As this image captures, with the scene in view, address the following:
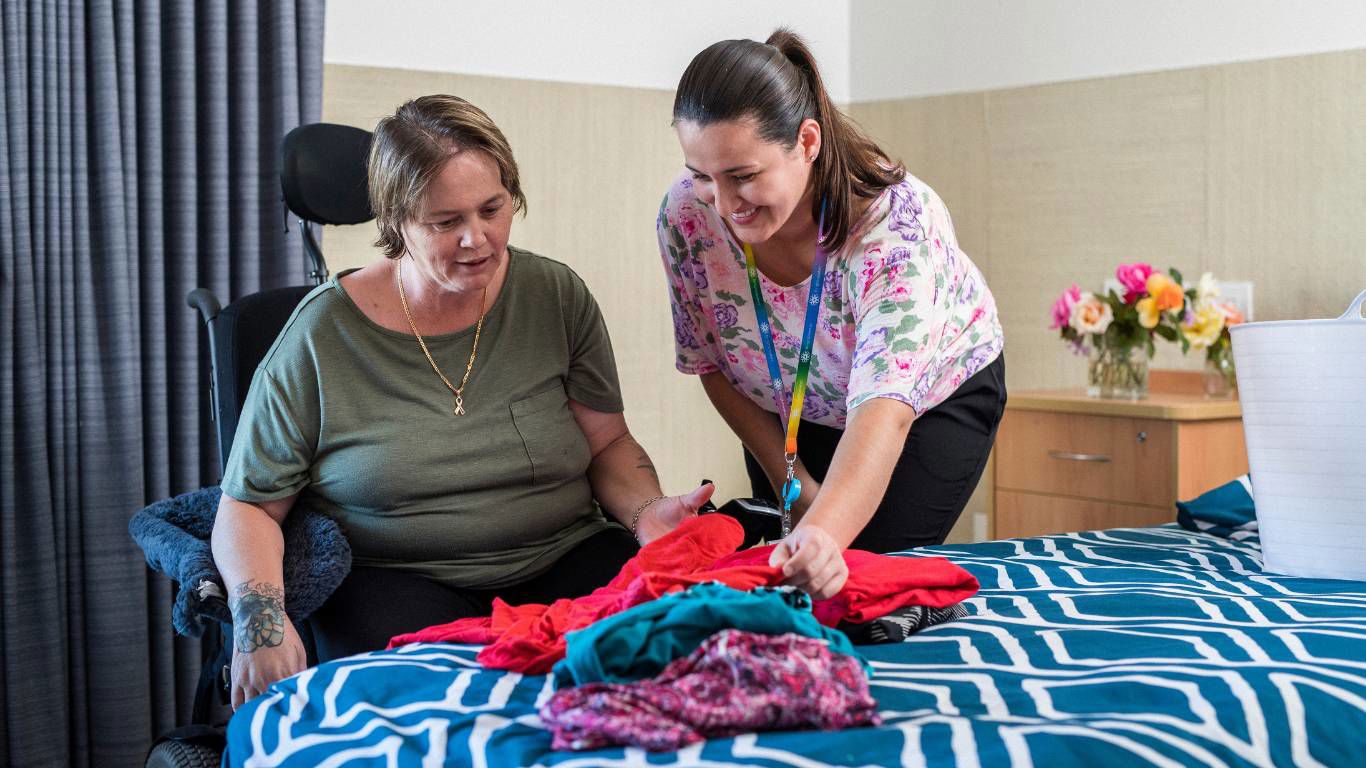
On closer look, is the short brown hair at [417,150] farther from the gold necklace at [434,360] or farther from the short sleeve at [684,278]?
the short sleeve at [684,278]

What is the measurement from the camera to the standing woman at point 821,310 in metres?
1.65

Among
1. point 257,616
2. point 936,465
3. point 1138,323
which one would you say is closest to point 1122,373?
point 1138,323

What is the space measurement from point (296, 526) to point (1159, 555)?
49.7 inches

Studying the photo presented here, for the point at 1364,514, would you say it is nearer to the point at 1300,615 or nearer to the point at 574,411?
the point at 1300,615

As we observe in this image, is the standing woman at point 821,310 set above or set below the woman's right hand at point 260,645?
above

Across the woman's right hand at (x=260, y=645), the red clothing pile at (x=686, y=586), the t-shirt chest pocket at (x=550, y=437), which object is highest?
the t-shirt chest pocket at (x=550, y=437)

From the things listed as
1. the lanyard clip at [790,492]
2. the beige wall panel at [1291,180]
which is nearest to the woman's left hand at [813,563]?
the lanyard clip at [790,492]

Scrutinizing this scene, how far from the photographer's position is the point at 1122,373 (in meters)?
3.05

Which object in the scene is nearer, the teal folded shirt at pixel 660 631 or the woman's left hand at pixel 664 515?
the teal folded shirt at pixel 660 631

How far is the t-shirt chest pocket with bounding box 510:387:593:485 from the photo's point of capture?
190 centimetres

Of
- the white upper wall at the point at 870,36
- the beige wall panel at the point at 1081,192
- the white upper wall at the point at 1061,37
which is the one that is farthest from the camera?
the beige wall panel at the point at 1081,192

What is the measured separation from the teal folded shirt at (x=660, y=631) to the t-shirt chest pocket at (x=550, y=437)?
0.65 m

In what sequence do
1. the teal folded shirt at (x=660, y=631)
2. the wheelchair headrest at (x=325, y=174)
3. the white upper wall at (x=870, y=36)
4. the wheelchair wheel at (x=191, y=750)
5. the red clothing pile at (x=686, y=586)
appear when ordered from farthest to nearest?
the white upper wall at (x=870, y=36)
the wheelchair headrest at (x=325, y=174)
the wheelchair wheel at (x=191, y=750)
the red clothing pile at (x=686, y=586)
the teal folded shirt at (x=660, y=631)

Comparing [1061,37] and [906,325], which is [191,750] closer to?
[906,325]
